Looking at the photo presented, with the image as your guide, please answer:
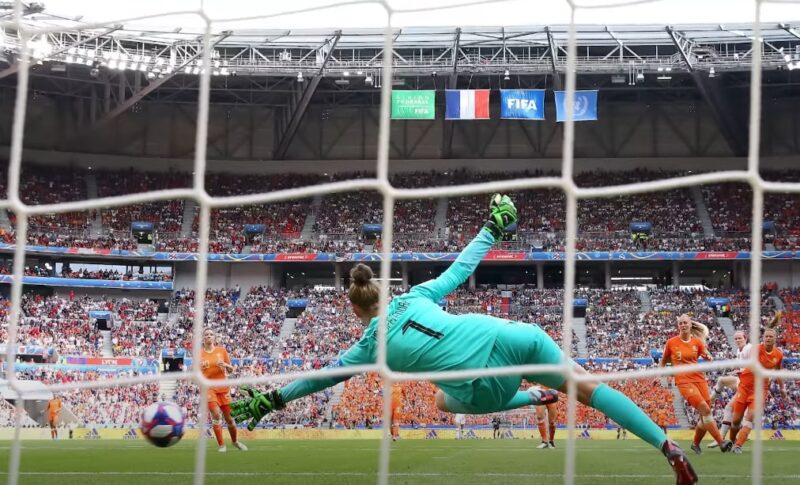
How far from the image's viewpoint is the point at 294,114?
31703 millimetres

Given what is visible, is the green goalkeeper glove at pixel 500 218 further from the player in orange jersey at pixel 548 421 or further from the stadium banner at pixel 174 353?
the stadium banner at pixel 174 353

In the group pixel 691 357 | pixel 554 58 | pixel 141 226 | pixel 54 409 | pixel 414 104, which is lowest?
pixel 54 409

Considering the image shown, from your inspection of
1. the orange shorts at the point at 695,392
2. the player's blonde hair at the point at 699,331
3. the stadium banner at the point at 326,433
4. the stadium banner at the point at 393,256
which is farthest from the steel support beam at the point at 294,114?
the orange shorts at the point at 695,392

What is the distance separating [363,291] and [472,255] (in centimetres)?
66

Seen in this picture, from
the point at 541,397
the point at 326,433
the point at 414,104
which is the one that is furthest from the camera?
the point at 414,104

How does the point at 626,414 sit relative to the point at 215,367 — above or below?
above

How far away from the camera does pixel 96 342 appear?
87.0ft

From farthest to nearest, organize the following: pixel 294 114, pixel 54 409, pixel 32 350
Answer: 1. pixel 294 114
2. pixel 32 350
3. pixel 54 409

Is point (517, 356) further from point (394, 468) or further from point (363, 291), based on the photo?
point (394, 468)

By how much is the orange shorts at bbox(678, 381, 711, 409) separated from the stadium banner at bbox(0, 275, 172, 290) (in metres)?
24.6

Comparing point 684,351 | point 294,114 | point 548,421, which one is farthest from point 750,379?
point 294,114

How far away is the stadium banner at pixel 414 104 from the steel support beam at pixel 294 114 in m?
2.68

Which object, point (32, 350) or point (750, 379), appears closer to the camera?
point (750, 379)

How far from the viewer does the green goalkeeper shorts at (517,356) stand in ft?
15.3
